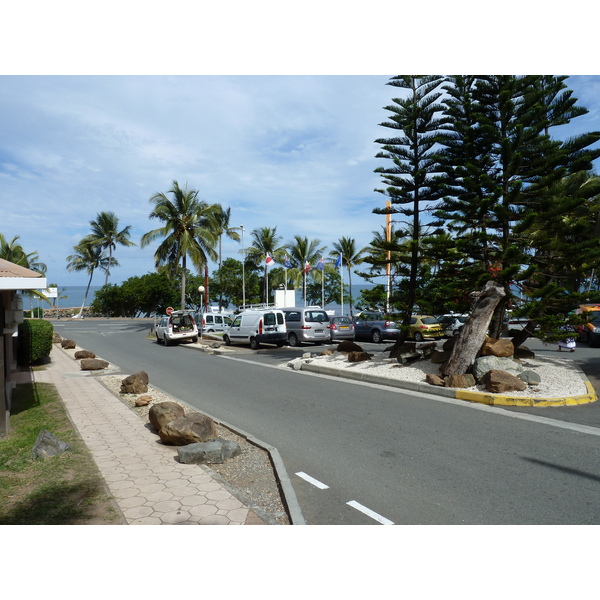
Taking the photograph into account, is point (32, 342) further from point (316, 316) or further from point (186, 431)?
point (316, 316)

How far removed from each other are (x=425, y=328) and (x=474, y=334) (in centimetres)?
1152

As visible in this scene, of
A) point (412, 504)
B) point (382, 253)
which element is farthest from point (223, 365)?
point (412, 504)

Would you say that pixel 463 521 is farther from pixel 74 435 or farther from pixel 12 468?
pixel 74 435

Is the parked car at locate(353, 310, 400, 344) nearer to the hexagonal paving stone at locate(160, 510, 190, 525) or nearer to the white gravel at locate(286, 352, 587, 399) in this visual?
the white gravel at locate(286, 352, 587, 399)

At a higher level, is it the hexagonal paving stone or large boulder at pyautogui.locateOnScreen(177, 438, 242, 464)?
large boulder at pyautogui.locateOnScreen(177, 438, 242, 464)

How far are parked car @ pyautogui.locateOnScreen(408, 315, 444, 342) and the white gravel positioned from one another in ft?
23.3

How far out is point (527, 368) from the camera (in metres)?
11.6

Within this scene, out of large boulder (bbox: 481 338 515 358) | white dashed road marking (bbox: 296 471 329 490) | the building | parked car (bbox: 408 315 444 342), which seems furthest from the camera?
parked car (bbox: 408 315 444 342)

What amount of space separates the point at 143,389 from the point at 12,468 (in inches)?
205

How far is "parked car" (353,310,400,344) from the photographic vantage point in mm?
22828

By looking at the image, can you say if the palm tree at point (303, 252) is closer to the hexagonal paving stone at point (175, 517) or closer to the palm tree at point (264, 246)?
the palm tree at point (264, 246)

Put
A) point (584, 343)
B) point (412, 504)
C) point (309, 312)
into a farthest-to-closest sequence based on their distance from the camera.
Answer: point (309, 312)
point (584, 343)
point (412, 504)

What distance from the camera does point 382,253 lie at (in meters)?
15.0

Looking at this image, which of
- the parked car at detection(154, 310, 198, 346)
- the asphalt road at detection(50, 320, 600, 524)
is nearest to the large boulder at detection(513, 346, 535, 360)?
the asphalt road at detection(50, 320, 600, 524)
